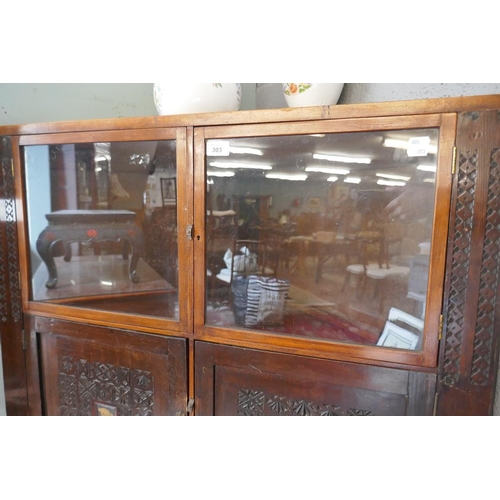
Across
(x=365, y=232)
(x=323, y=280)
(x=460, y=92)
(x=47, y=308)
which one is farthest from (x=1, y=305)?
(x=460, y=92)

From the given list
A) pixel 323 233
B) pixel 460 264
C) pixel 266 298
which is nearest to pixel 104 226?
pixel 266 298

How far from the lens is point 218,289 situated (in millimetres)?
927

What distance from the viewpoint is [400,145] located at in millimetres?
753

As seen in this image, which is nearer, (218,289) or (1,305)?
(218,289)

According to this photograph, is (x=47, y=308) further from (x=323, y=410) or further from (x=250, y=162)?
(x=323, y=410)

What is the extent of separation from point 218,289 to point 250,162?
375mm

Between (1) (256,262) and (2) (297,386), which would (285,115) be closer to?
(1) (256,262)

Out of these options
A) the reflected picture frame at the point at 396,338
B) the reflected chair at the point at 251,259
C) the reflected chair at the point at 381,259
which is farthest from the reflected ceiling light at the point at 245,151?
the reflected picture frame at the point at 396,338

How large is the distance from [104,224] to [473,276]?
1060 mm

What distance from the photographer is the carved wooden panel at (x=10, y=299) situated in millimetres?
973

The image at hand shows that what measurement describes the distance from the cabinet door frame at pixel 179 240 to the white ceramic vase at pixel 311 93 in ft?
1.04

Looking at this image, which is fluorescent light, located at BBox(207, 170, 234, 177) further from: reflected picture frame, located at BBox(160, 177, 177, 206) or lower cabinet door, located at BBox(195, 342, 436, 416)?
lower cabinet door, located at BBox(195, 342, 436, 416)

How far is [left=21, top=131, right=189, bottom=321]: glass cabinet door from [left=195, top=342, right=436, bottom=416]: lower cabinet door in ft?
0.67

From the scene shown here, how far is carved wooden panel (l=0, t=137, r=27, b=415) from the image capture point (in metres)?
0.97
